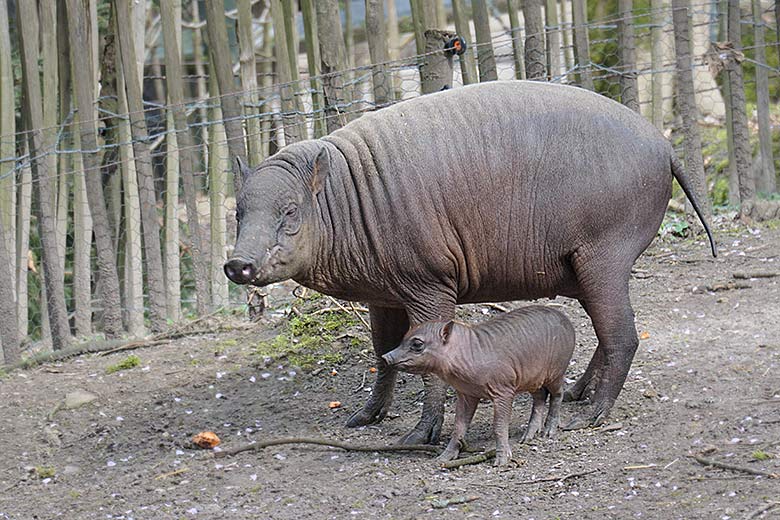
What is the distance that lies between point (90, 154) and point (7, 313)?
135 centimetres

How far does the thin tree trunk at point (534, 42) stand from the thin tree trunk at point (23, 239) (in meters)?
3.94

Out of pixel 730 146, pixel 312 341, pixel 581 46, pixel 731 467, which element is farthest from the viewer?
pixel 730 146

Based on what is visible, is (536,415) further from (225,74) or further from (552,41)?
(552,41)

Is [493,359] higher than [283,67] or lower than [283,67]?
lower

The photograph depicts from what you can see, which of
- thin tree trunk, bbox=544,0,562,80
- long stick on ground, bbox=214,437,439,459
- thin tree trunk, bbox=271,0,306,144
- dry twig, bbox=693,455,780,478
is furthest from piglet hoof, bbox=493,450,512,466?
thin tree trunk, bbox=544,0,562,80

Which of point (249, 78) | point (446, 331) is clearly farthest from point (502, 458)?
point (249, 78)

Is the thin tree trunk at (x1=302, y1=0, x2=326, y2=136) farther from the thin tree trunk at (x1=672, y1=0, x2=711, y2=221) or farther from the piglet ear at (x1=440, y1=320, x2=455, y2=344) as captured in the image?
the piglet ear at (x1=440, y1=320, x2=455, y2=344)

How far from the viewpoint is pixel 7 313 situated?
25.8ft

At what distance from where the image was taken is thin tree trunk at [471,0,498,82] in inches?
333

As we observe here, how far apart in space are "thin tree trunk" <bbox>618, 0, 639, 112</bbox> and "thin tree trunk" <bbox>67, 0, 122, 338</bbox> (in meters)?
4.24

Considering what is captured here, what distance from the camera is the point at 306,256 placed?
19.2 ft

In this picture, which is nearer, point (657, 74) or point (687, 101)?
point (687, 101)

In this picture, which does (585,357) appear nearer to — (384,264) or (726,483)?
(384,264)

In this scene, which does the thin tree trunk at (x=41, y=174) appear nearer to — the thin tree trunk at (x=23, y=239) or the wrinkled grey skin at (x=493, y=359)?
the thin tree trunk at (x=23, y=239)
